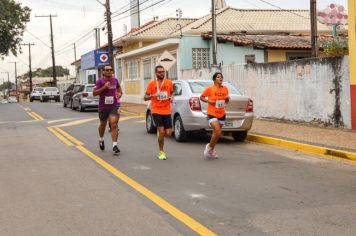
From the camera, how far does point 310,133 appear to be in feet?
43.2

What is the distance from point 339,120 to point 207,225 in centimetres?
944

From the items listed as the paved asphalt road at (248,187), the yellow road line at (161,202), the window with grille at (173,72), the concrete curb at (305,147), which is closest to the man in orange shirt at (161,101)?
the paved asphalt road at (248,187)

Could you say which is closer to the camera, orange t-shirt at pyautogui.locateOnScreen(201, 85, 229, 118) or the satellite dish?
orange t-shirt at pyautogui.locateOnScreen(201, 85, 229, 118)

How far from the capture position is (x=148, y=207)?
6.19 metres

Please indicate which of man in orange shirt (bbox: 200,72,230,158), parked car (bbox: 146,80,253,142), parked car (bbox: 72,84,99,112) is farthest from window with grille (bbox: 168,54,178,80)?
man in orange shirt (bbox: 200,72,230,158)

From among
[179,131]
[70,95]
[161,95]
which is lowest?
[179,131]

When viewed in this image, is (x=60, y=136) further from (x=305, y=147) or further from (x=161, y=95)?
(x=305, y=147)

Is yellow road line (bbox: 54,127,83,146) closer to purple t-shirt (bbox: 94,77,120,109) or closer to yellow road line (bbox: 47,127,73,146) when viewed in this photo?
Result: yellow road line (bbox: 47,127,73,146)

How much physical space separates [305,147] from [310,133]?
2.21 meters

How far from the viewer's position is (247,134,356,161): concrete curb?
391 inches

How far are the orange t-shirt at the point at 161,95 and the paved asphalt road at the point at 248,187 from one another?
0.94m

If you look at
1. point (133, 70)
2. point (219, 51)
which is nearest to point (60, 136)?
point (219, 51)

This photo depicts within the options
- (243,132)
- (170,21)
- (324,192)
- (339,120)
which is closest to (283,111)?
(339,120)

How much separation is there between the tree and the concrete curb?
1354 inches
